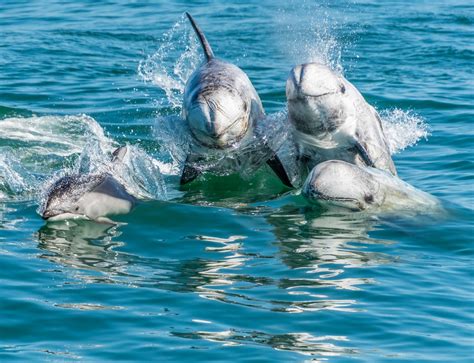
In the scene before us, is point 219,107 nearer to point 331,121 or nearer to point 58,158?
point 331,121

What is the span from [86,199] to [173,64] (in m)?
9.21

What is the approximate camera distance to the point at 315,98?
39.6 feet

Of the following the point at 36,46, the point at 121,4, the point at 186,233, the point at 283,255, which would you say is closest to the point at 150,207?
the point at 186,233

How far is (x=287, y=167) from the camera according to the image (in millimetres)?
13297

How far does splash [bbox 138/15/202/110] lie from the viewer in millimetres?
17375

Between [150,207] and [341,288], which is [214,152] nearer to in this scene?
[150,207]

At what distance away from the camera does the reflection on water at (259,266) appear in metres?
8.83

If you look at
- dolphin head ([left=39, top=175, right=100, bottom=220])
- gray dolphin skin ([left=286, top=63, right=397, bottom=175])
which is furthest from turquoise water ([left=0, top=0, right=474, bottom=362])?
gray dolphin skin ([left=286, top=63, right=397, bottom=175])

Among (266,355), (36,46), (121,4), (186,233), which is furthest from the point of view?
(121,4)

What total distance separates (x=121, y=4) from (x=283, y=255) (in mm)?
16603

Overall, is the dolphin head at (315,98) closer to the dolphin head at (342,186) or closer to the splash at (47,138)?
the dolphin head at (342,186)

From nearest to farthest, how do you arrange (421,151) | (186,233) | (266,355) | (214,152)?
(266,355), (186,233), (214,152), (421,151)

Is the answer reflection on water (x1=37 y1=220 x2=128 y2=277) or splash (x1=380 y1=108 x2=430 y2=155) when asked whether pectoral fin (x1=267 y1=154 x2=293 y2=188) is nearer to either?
reflection on water (x1=37 y1=220 x2=128 y2=277)

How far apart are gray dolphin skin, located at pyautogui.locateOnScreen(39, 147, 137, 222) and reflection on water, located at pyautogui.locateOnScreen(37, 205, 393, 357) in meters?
0.14
